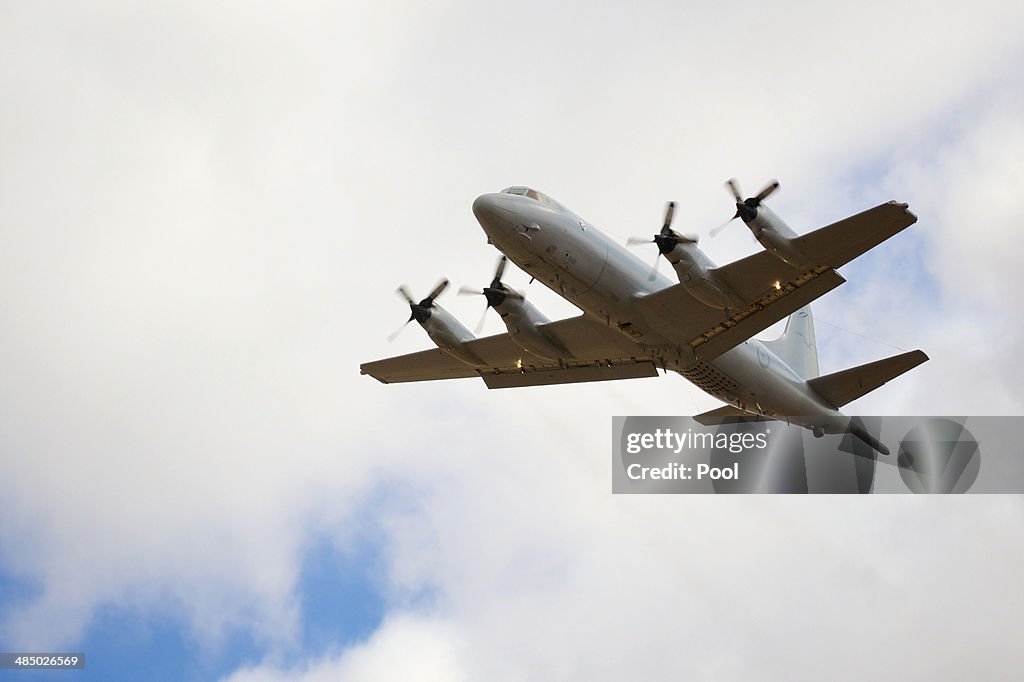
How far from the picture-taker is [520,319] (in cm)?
3438

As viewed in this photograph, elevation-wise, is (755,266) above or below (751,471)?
above

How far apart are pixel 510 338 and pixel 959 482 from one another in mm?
15612

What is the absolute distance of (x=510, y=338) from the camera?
36.2 meters

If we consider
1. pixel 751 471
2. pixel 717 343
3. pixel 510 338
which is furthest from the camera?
pixel 751 471

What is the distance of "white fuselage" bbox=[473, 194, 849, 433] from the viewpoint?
100ft

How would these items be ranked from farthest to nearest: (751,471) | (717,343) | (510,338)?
(751,471) → (510,338) → (717,343)

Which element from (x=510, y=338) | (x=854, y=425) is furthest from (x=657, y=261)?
(x=854, y=425)

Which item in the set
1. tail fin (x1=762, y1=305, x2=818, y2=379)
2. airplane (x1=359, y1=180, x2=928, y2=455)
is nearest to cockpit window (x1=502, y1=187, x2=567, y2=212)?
airplane (x1=359, y1=180, x2=928, y2=455)

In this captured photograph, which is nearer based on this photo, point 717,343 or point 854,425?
point 717,343

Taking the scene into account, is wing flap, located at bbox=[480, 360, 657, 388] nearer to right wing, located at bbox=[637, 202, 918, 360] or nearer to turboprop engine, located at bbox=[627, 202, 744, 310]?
right wing, located at bbox=[637, 202, 918, 360]

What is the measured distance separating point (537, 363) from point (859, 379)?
10204 millimetres

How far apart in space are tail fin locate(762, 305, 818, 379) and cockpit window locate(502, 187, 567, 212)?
1211cm

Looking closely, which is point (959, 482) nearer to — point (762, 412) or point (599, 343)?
point (762, 412)

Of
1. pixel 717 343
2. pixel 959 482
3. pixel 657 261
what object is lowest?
pixel 959 482
